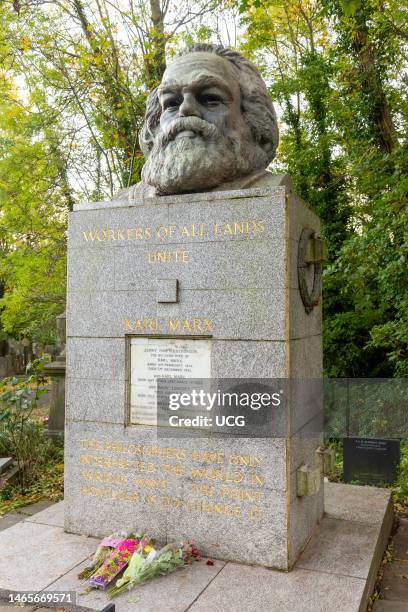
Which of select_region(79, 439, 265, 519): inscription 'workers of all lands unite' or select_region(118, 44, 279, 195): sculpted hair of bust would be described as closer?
select_region(79, 439, 265, 519): inscription 'workers of all lands unite'

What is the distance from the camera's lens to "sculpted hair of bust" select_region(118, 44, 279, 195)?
3.85 meters

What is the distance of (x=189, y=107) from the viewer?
152 inches

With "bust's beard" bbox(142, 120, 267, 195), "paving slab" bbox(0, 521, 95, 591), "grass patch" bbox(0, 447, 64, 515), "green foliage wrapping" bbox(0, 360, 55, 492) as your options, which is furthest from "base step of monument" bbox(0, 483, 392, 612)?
"bust's beard" bbox(142, 120, 267, 195)

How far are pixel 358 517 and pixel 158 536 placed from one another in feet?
5.72

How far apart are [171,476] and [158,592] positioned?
786 mm

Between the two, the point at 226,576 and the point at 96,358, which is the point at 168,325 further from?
the point at 226,576

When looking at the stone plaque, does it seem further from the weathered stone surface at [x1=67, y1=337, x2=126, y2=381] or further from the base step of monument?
the base step of monument

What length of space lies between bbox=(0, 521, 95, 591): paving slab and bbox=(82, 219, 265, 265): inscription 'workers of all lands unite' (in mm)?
2186

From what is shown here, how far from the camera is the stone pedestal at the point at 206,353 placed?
3.45 meters

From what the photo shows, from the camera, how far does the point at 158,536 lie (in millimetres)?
3717

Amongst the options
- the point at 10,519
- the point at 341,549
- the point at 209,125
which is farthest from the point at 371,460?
the point at 209,125

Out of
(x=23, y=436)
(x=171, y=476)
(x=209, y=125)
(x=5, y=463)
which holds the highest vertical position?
(x=209, y=125)

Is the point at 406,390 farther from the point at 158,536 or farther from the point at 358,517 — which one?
the point at 158,536

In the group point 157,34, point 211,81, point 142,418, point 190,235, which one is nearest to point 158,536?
point 142,418
